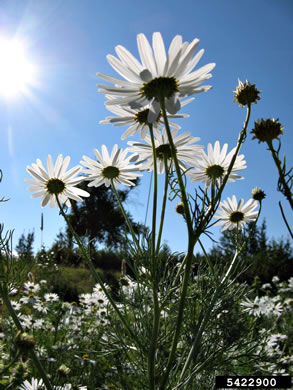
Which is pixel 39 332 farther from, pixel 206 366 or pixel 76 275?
pixel 76 275

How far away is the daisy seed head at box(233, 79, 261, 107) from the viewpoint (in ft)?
3.23

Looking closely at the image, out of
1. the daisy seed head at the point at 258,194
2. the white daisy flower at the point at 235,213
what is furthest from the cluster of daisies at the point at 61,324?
the daisy seed head at the point at 258,194

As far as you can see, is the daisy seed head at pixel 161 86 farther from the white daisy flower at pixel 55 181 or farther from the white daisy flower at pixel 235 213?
the white daisy flower at pixel 235 213

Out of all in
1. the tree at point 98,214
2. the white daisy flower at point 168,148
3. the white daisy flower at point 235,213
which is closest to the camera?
the white daisy flower at point 168,148

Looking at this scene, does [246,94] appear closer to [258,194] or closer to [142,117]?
[142,117]

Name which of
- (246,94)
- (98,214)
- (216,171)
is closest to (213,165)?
(216,171)

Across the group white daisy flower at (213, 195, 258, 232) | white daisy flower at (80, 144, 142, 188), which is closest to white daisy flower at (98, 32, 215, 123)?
white daisy flower at (80, 144, 142, 188)

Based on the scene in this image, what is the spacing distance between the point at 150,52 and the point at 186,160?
1.68 feet

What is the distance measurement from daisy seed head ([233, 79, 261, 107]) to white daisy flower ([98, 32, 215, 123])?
0.21 m

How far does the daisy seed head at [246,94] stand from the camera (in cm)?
98

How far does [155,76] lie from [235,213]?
1001mm

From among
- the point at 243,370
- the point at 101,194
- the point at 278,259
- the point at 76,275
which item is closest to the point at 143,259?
the point at 243,370

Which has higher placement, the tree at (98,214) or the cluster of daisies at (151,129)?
the tree at (98,214)

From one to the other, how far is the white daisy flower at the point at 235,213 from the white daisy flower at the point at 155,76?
87 centimetres
